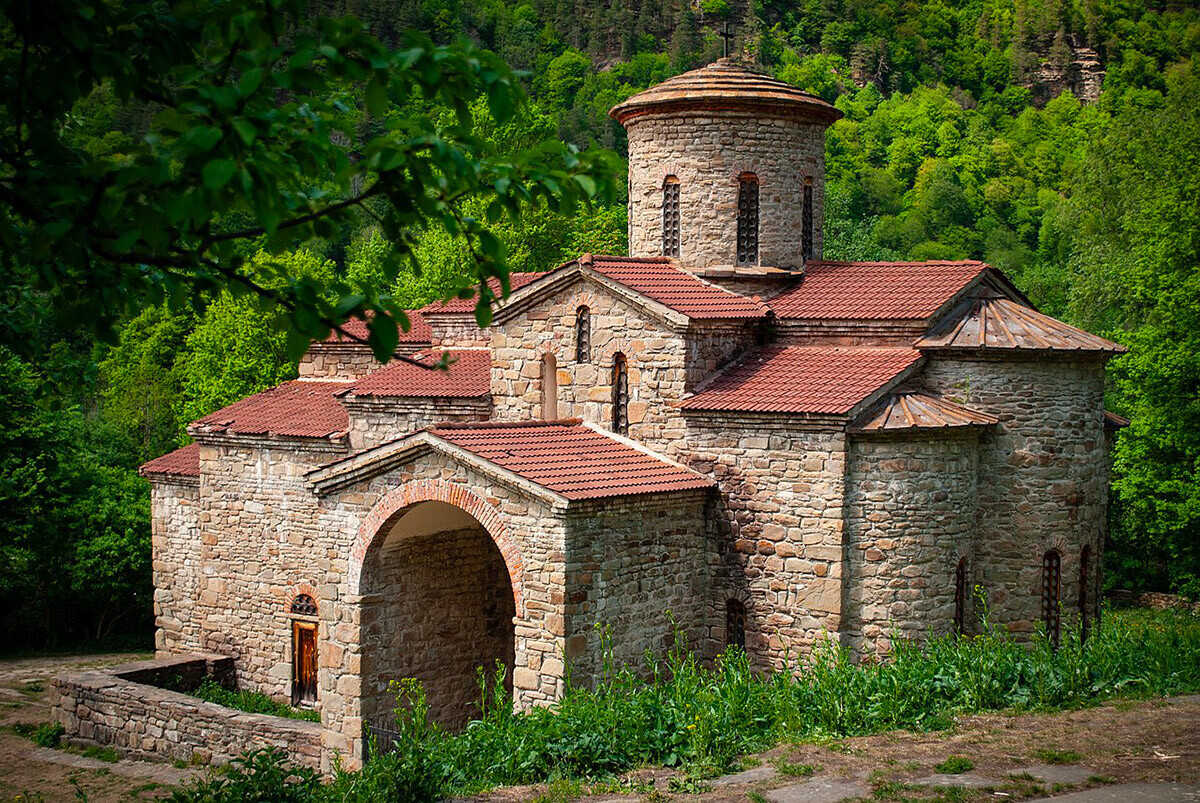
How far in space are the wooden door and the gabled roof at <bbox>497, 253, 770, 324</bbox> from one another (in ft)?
21.5

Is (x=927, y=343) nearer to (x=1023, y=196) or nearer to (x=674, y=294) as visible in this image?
(x=674, y=294)

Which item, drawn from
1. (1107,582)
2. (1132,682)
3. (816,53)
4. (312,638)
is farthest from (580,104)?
(1132,682)

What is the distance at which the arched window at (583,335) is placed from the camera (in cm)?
1552

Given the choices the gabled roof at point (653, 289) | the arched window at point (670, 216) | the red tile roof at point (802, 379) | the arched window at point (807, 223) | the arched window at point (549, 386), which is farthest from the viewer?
the arched window at point (807, 223)

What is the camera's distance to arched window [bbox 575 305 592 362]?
15516 mm

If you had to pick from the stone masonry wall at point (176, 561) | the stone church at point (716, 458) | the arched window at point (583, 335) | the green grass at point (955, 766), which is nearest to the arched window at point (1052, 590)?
the stone church at point (716, 458)

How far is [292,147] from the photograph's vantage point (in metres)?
5.24

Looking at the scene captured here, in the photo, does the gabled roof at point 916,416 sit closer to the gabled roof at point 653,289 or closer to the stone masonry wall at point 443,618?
the gabled roof at point 653,289

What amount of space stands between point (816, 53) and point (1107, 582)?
168 ft

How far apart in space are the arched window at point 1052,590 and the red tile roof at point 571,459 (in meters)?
4.48

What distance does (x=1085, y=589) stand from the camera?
1530cm

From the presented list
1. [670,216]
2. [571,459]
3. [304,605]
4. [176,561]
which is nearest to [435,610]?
[571,459]

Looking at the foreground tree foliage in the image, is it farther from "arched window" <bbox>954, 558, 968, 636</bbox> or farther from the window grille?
the window grille

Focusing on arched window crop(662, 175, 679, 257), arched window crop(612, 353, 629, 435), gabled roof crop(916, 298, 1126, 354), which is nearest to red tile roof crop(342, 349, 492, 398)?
arched window crop(612, 353, 629, 435)
